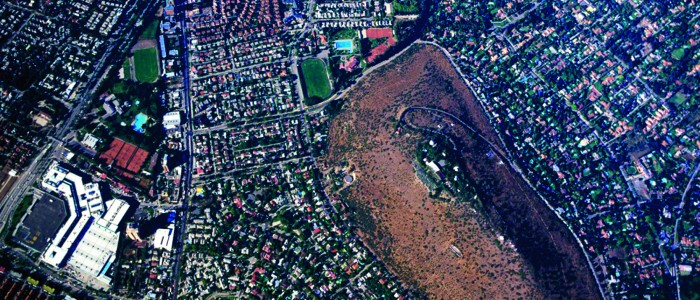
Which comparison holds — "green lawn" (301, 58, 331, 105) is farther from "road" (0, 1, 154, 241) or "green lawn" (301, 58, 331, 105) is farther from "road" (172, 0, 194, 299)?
"road" (0, 1, 154, 241)

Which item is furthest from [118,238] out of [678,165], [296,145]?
[678,165]

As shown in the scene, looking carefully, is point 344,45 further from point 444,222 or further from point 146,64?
point 444,222

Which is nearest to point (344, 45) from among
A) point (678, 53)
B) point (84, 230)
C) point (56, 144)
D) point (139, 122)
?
point (139, 122)

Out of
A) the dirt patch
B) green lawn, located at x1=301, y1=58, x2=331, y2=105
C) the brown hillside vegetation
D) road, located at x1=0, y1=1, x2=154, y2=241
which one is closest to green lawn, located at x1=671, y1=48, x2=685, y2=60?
the brown hillside vegetation

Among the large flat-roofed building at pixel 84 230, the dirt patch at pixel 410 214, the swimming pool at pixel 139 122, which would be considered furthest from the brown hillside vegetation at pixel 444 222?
the large flat-roofed building at pixel 84 230

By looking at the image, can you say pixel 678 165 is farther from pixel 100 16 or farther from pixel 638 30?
pixel 100 16
